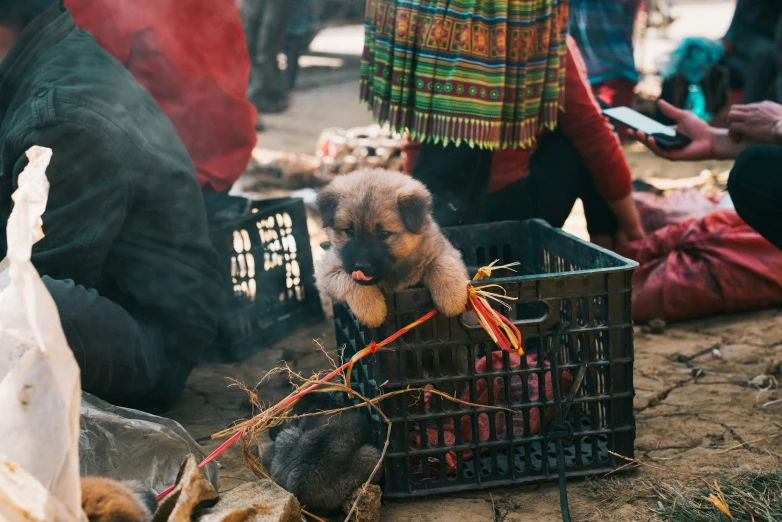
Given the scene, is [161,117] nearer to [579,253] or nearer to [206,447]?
[206,447]

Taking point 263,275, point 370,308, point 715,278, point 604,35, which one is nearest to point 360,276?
point 370,308

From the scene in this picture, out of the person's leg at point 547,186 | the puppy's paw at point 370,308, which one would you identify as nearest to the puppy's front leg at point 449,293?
the puppy's paw at point 370,308

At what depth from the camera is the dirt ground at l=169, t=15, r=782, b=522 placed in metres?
2.68

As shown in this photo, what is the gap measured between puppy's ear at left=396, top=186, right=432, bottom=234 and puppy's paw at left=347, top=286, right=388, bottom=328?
0.40 metres

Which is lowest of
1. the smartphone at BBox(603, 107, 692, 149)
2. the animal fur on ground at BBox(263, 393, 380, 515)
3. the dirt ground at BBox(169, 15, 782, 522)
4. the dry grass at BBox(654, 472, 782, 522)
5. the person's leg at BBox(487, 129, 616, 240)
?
the dirt ground at BBox(169, 15, 782, 522)

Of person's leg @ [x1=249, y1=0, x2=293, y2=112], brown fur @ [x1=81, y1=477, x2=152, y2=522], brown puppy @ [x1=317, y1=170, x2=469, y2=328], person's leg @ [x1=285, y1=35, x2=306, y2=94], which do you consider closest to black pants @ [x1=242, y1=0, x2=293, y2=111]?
person's leg @ [x1=249, y1=0, x2=293, y2=112]

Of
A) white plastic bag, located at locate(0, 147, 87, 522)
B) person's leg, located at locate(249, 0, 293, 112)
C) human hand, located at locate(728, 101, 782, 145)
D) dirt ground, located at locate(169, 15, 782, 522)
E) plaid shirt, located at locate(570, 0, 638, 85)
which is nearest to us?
white plastic bag, located at locate(0, 147, 87, 522)

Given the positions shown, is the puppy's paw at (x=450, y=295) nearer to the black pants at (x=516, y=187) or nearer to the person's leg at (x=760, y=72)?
the black pants at (x=516, y=187)

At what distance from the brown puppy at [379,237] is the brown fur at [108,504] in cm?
100

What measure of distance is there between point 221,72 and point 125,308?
1467mm

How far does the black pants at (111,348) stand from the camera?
2.88 m

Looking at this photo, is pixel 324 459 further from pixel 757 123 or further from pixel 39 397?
pixel 757 123

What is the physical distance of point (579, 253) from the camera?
3.08 meters

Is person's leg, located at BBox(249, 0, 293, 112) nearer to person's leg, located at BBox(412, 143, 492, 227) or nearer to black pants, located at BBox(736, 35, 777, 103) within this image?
black pants, located at BBox(736, 35, 777, 103)
